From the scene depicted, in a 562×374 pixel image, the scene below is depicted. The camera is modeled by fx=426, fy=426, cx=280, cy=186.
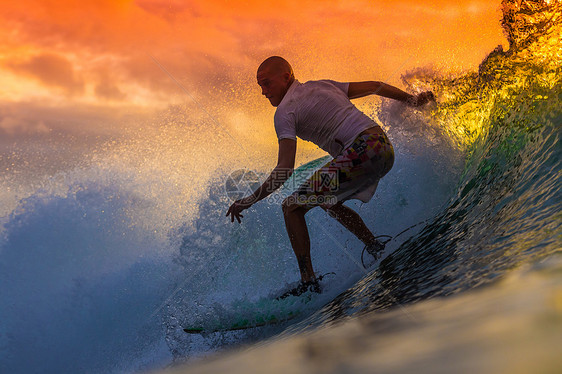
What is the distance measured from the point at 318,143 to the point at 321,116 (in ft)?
0.61

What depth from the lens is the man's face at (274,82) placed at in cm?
267

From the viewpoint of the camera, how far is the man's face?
267 cm

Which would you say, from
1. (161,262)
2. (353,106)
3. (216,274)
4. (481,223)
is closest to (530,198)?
(481,223)

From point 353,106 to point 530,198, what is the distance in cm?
120

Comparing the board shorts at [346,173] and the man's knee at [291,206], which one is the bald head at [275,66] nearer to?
the board shorts at [346,173]

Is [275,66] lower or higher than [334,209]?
higher

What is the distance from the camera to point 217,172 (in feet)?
15.0

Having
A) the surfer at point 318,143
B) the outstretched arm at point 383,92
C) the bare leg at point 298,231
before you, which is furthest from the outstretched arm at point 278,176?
the outstretched arm at point 383,92

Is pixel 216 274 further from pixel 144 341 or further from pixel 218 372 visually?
pixel 218 372

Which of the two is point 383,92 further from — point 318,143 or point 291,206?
point 291,206

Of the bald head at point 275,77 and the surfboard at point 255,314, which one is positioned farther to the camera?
the surfboard at point 255,314

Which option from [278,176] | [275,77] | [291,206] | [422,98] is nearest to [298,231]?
[291,206]

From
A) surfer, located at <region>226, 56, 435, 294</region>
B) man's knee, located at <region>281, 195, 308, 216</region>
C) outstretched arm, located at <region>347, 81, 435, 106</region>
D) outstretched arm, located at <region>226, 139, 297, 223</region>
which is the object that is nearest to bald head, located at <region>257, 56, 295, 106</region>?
surfer, located at <region>226, 56, 435, 294</region>

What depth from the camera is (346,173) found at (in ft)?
8.29
